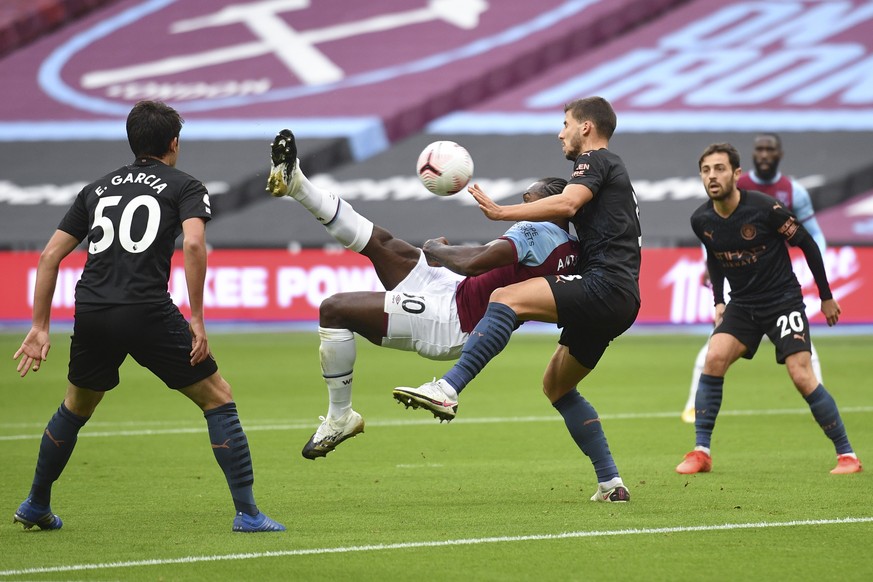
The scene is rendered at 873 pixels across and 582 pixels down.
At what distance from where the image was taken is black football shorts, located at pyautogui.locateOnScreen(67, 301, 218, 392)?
5910mm

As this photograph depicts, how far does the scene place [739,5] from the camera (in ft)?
105

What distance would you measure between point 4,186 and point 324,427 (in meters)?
22.7

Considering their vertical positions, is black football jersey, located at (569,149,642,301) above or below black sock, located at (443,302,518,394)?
above

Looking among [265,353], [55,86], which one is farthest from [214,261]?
[55,86]

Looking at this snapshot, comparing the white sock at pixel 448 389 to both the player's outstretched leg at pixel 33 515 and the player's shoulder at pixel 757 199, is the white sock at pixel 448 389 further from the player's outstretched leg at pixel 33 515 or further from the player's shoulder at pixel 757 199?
the player's shoulder at pixel 757 199

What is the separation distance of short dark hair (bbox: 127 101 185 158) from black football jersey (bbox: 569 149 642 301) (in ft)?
6.73

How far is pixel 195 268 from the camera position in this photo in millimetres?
5766

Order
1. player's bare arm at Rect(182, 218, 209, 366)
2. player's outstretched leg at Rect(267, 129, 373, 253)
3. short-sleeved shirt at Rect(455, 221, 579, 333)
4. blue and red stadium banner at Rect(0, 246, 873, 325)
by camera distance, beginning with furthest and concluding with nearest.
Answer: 1. blue and red stadium banner at Rect(0, 246, 873, 325)
2. short-sleeved shirt at Rect(455, 221, 579, 333)
3. player's outstretched leg at Rect(267, 129, 373, 253)
4. player's bare arm at Rect(182, 218, 209, 366)

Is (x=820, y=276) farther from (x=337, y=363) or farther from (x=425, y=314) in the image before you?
(x=337, y=363)

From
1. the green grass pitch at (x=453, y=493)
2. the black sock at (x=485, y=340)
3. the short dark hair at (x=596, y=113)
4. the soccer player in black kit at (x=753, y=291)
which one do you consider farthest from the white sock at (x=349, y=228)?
the soccer player in black kit at (x=753, y=291)

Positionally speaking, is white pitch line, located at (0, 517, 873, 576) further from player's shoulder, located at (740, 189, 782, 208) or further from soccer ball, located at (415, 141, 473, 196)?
player's shoulder, located at (740, 189, 782, 208)

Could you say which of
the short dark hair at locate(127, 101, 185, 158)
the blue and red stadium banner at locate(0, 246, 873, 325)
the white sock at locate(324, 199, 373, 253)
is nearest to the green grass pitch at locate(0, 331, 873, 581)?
the white sock at locate(324, 199, 373, 253)

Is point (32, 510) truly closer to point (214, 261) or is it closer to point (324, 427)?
point (324, 427)

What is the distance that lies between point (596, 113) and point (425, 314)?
4.61 ft
